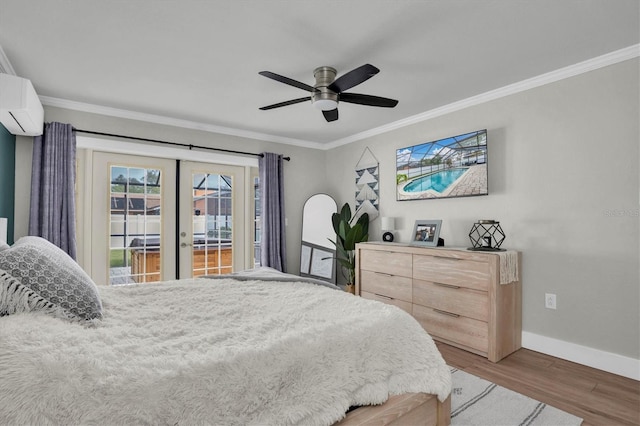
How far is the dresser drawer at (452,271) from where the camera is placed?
2844 mm

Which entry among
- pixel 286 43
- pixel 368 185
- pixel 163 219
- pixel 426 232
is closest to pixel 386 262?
pixel 426 232

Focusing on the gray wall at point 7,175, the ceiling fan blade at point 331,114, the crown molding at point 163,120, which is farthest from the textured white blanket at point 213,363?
the crown molding at point 163,120

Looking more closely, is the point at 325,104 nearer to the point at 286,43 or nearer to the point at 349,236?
the point at 286,43

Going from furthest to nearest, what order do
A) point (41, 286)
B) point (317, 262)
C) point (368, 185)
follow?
point (317, 262)
point (368, 185)
point (41, 286)

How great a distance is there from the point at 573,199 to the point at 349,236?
244 cm

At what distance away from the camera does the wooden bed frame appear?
1359 millimetres

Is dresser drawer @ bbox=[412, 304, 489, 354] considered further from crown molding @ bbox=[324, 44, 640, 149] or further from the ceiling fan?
crown molding @ bbox=[324, 44, 640, 149]

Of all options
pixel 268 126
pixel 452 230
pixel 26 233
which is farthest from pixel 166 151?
pixel 452 230

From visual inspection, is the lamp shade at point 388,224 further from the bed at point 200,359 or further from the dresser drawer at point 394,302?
the bed at point 200,359

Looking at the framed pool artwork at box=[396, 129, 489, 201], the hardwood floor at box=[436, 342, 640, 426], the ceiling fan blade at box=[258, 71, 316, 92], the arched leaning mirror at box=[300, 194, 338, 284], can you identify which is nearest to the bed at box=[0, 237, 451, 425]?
the hardwood floor at box=[436, 342, 640, 426]

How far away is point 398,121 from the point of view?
4207mm

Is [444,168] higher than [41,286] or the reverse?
higher

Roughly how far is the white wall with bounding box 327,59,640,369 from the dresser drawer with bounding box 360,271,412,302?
35.5 inches

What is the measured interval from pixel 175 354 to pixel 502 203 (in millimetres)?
3091
